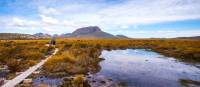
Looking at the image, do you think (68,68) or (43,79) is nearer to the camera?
(43,79)

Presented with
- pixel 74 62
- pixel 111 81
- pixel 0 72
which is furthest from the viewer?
pixel 74 62

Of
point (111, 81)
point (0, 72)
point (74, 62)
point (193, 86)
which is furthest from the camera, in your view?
point (74, 62)

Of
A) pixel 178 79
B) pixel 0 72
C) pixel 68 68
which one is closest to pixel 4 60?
pixel 0 72

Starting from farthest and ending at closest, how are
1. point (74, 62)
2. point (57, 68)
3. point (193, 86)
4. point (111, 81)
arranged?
point (74, 62) < point (57, 68) < point (111, 81) < point (193, 86)

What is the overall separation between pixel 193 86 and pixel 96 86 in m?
7.38

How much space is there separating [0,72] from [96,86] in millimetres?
9061

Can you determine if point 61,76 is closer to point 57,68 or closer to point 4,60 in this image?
point 57,68

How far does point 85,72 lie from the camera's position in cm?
2231

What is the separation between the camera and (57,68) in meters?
22.3

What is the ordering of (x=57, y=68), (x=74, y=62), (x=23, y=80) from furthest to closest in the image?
(x=74, y=62), (x=57, y=68), (x=23, y=80)


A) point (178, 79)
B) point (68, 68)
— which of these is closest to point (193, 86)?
point (178, 79)

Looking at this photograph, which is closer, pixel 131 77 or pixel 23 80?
pixel 23 80

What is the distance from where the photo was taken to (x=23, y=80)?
16609mm

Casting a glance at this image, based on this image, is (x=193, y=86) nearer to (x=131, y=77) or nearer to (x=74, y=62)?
(x=131, y=77)
